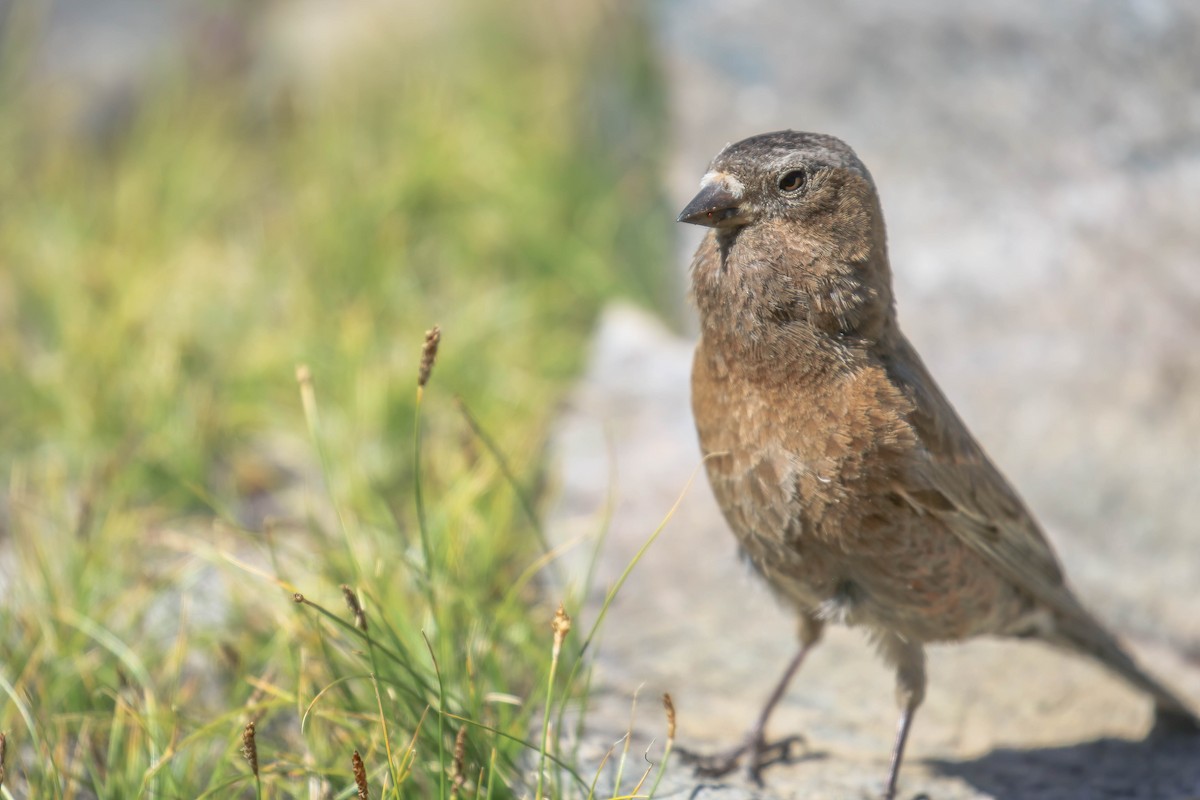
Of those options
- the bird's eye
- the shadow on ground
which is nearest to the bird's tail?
the shadow on ground

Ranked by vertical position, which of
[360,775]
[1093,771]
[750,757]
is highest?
[1093,771]

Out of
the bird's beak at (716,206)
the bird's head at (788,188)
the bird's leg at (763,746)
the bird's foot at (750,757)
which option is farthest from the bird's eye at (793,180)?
the bird's foot at (750,757)

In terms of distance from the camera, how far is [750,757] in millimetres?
3420

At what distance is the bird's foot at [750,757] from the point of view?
3318mm

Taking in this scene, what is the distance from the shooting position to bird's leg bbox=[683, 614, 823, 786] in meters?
3.34

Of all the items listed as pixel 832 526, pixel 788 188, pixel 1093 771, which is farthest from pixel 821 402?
pixel 1093 771

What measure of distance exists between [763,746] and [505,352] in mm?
2411

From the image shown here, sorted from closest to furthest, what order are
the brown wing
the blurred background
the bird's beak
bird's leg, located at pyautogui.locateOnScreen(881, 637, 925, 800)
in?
the bird's beak → the brown wing → bird's leg, located at pyautogui.locateOnScreen(881, 637, 925, 800) → the blurred background

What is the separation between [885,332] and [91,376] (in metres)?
3.32

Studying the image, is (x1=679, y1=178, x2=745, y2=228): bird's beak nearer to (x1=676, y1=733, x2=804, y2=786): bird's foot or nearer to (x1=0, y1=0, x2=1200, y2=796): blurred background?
(x1=0, y1=0, x2=1200, y2=796): blurred background

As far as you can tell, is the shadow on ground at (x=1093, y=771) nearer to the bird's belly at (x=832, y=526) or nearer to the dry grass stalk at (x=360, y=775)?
the bird's belly at (x=832, y=526)

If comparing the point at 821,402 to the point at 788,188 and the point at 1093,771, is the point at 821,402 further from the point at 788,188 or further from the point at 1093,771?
the point at 1093,771

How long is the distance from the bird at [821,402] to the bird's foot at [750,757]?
38cm

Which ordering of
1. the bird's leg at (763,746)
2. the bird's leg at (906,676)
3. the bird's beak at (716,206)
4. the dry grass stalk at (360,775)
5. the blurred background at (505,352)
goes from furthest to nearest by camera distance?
the blurred background at (505,352) < the bird's leg at (763,746) < the bird's leg at (906,676) < the bird's beak at (716,206) < the dry grass stalk at (360,775)
